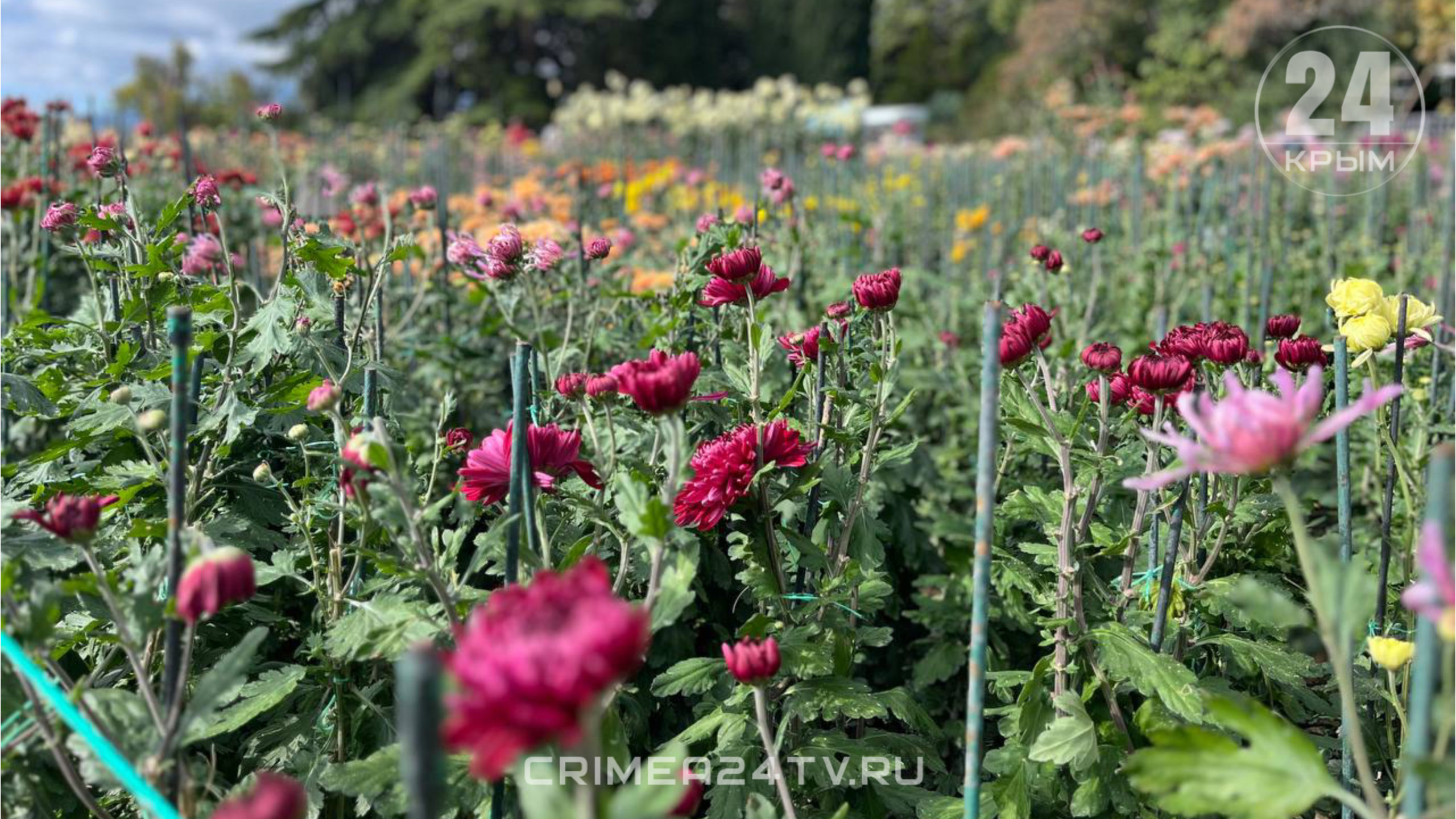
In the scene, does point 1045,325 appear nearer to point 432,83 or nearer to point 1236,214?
point 1236,214

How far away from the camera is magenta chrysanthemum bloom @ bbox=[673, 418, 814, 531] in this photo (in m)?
1.03

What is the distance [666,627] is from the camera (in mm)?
1280

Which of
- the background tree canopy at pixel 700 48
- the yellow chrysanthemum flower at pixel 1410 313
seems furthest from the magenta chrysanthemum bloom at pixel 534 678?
the background tree canopy at pixel 700 48

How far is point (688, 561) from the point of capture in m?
0.83

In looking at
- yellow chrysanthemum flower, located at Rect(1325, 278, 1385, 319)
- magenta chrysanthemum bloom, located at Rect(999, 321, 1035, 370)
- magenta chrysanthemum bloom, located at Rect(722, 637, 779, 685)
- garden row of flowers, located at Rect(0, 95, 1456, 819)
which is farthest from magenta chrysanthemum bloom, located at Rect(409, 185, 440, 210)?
yellow chrysanthemum flower, located at Rect(1325, 278, 1385, 319)

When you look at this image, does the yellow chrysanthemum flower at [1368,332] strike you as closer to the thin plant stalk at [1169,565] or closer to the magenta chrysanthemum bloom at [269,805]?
the thin plant stalk at [1169,565]

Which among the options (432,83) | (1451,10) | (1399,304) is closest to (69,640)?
(1399,304)

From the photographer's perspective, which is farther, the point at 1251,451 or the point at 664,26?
the point at 664,26

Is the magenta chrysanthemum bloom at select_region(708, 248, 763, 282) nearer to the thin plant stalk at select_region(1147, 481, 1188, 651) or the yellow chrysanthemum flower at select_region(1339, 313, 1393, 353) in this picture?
the thin plant stalk at select_region(1147, 481, 1188, 651)

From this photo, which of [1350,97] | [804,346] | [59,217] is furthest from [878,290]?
[1350,97]

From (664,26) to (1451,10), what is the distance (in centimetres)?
1683

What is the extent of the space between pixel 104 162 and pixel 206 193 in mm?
202

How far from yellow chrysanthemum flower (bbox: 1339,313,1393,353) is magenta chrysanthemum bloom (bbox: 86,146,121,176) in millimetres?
1532

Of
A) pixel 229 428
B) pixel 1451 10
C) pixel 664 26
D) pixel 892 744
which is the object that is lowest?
pixel 892 744
